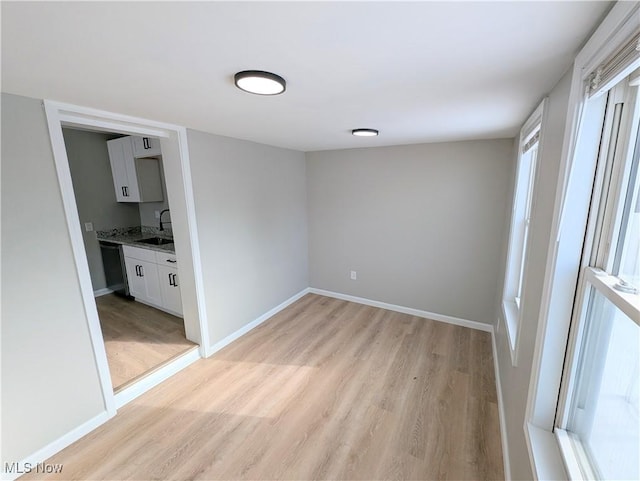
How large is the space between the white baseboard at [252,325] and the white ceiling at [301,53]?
2.26m

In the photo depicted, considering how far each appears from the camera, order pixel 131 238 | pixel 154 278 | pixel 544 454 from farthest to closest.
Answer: pixel 131 238
pixel 154 278
pixel 544 454

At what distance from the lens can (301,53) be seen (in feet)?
3.31

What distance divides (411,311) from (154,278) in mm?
3362

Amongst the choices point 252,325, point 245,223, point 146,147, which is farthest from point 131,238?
Answer: point 252,325

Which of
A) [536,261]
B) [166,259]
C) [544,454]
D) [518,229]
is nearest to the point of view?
[544,454]

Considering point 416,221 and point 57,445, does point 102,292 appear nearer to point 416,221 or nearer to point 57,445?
point 57,445

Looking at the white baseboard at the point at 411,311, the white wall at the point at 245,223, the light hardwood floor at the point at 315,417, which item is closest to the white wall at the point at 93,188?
the white wall at the point at 245,223

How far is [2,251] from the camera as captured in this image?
1489 mm

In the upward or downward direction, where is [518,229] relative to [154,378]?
upward

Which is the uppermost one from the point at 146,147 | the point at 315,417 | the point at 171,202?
the point at 146,147

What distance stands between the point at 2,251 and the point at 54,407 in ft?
3.40

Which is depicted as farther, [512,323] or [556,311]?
[512,323]

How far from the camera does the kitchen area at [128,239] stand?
3191mm

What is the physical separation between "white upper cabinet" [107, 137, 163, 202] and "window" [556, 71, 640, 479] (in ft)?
15.2
